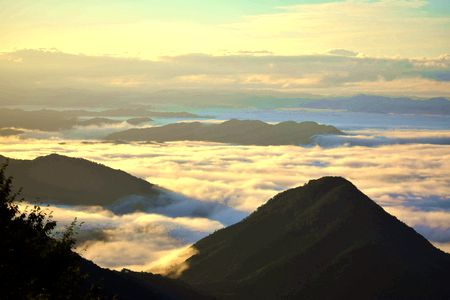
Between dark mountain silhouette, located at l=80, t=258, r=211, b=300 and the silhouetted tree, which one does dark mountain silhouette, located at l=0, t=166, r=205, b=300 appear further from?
dark mountain silhouette, located at l=80, t=258, r=211, b=300

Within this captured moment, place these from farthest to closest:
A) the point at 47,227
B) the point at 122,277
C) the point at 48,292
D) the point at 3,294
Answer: the point at 122,277 → the point at 47,227 → the point at 48,292 → the point at 3,294

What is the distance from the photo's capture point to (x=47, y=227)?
191 ft

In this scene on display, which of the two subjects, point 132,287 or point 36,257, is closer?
point 36,257

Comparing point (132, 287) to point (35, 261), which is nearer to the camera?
point (35, 261)

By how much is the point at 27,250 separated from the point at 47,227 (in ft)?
8.52

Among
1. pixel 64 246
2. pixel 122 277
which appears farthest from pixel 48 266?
pixel 122 277

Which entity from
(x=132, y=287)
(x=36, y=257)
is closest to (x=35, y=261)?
(x=36, y=257)

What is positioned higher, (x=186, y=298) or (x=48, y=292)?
(x=48, y=292)

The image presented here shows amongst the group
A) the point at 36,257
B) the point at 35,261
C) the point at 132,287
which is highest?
the point at 36,257

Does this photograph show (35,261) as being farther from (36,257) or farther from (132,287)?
(132,287)

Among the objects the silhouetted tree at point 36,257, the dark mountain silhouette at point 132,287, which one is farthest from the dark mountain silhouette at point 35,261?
the dark mountain silhouette at point 132,287

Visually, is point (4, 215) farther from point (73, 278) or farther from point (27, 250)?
point (73, 278)

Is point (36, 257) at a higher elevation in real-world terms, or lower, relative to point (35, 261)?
higher

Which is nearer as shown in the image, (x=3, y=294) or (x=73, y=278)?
(x=3, y=294)
